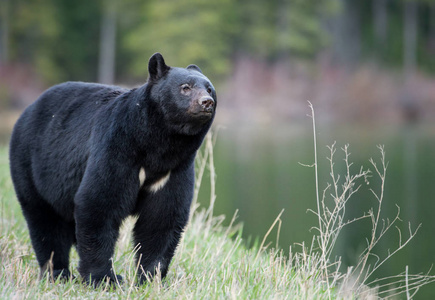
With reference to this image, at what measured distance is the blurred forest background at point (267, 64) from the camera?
855 inches

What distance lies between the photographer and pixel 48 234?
4.58m

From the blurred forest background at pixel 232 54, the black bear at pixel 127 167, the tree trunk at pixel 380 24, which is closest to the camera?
the black bear at pixel 127 167

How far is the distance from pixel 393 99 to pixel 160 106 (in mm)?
29907

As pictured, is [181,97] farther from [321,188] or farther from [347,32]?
[347,32]

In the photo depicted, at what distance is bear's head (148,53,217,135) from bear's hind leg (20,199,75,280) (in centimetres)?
131

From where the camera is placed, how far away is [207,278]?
4.40 meters

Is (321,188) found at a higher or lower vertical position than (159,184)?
lower

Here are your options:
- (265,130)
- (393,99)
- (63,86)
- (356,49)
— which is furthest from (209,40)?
(63,86)

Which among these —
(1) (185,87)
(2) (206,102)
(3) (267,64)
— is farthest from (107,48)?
(2) (206,102)

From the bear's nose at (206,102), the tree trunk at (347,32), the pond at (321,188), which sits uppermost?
the bear's nose at (206,102)

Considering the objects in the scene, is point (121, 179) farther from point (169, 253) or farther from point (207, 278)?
point (207, 278)

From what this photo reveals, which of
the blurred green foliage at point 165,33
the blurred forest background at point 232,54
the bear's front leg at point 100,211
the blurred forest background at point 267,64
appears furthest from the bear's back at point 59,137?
the blurred green foliage at point 165,33

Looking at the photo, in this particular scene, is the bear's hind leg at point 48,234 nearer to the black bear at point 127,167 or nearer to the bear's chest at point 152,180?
the black bear at point 127,167

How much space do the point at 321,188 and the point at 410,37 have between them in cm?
3094
